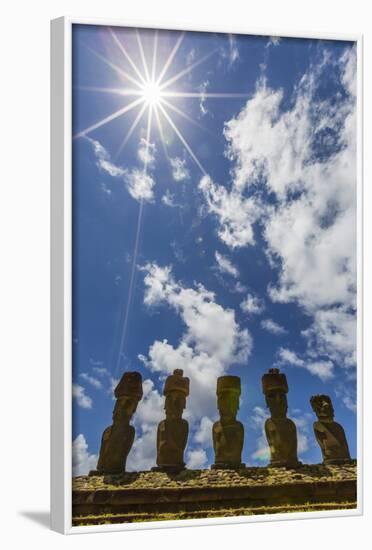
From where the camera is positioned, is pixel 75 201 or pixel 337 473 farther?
pixel 337 473

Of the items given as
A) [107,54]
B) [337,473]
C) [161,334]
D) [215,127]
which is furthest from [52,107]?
[337,473]

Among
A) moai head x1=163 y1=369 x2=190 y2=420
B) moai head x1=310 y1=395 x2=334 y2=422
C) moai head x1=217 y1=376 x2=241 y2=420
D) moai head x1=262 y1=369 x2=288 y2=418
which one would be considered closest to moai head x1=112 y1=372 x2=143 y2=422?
moai head x1=163 y1=369 x2=190 y2=420

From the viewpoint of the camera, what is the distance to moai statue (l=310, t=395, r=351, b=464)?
9.06 meters

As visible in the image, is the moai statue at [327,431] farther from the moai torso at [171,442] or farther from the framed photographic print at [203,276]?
the moai torso at [171,442]

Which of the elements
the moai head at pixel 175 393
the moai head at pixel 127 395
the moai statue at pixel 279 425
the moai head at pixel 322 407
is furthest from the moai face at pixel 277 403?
the moai head at pixel 127 395

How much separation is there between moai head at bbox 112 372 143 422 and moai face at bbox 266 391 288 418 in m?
0.93

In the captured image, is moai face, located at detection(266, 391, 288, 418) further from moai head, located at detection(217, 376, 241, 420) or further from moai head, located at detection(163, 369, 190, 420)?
moai head, located at detection(163, 369, 190, 420)

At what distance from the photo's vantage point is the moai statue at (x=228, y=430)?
28.9 ft

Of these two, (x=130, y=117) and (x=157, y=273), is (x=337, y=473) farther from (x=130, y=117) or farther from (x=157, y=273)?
(x=130, y=117)

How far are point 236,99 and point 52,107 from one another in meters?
1.26

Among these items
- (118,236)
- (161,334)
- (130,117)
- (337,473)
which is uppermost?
(130,117)

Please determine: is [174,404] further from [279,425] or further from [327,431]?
[327,431]

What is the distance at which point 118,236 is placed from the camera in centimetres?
859

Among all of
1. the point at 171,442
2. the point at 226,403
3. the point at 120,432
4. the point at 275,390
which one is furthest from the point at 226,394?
the point at 120,432
